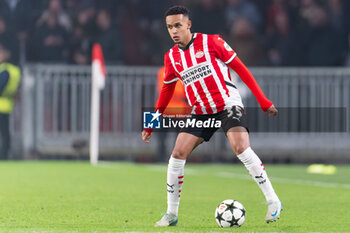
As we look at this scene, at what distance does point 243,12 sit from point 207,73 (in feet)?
32.0

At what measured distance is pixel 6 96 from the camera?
1428 centimetres

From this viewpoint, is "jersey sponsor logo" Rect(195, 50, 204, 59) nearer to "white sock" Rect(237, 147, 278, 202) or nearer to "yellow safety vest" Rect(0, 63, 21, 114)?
"white sock" Rect(237, 147, 278, 202)

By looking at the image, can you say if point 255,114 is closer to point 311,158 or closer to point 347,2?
point 311,158

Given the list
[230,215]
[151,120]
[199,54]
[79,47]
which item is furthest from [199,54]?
[79,47]

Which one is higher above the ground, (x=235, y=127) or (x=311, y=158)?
(x=235, y=127)

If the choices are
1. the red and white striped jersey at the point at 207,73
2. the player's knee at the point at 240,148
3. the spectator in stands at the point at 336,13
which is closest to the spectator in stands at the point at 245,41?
the spectator in stands at the point at 336,13

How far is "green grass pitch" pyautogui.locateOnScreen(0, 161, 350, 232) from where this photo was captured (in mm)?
5477

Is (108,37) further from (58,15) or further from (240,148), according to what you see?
(240,148)

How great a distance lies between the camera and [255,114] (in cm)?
1448

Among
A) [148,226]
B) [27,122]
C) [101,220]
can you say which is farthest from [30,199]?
[27,122]

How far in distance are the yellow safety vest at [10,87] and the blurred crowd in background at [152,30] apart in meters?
0.34

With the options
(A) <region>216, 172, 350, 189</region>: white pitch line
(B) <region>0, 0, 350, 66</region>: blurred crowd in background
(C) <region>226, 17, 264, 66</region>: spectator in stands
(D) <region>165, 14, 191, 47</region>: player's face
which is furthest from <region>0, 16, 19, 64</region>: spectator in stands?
(D) <region>165, 14, 191, 47</region>: player's face

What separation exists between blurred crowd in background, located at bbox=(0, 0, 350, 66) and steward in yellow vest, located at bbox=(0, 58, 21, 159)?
40 cm

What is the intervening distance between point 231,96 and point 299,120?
29.8 ft
